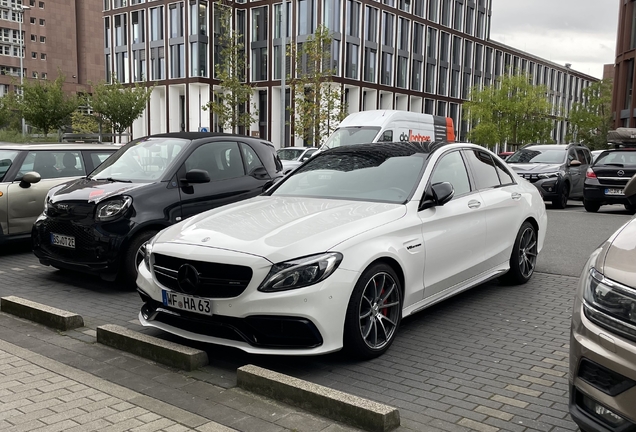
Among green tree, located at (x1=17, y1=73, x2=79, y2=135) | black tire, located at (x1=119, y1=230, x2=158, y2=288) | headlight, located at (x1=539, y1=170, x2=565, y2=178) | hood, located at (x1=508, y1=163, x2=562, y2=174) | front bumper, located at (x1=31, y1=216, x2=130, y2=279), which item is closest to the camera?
front bumper, located at (x1=31, y1=216, x2=130, y2=279)

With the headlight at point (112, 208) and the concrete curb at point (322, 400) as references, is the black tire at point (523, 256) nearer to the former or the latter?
the concrete curb at point (322, 400)

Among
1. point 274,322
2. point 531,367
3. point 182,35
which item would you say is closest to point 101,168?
point 274,322

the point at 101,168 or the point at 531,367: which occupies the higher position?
the point at 101,168

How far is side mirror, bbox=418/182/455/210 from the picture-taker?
5.25m

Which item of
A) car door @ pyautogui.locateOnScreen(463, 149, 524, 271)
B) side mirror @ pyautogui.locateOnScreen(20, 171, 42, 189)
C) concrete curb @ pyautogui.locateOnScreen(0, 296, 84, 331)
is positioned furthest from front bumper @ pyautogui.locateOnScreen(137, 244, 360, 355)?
Result: side mirror @ pyautogui.locateOnScreen(20, 171, 42, 189)

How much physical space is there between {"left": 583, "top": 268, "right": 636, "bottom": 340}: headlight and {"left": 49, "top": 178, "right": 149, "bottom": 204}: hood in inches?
210

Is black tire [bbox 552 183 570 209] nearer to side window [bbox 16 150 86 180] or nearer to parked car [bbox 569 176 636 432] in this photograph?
side window [bbox 16 150 86 180]

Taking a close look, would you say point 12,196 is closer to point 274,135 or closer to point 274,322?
point 274,322

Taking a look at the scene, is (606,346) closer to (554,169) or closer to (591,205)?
(591,205)

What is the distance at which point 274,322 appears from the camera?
4.22m

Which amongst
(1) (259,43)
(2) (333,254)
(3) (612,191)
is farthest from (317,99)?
(2) (333,254)

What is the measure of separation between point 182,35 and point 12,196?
166 ft

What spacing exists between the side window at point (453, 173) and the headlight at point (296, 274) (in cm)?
184

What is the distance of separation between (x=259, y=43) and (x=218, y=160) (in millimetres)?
51521
